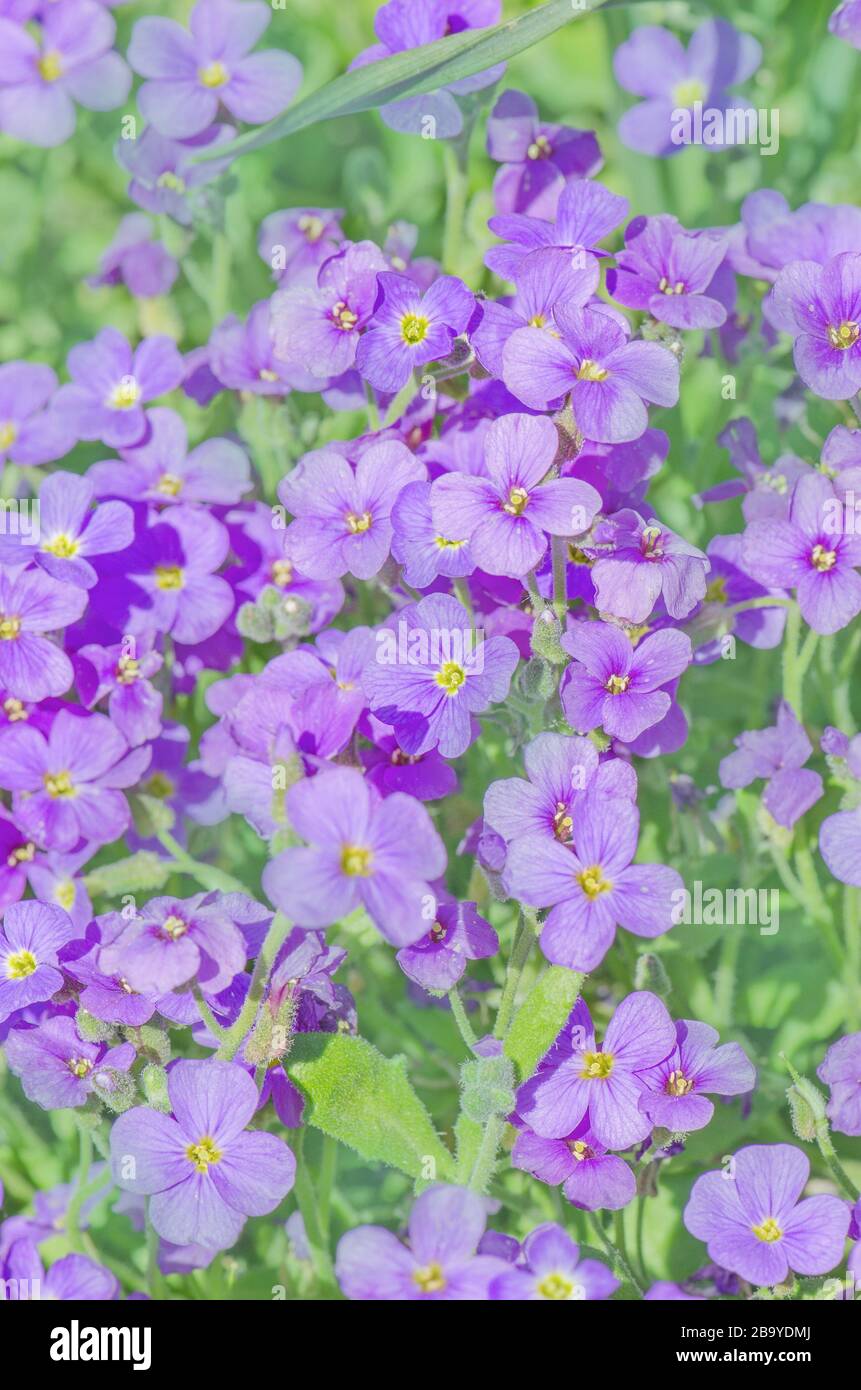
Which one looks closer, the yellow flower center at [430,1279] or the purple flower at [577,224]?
the yellow flower center at [430,1279]

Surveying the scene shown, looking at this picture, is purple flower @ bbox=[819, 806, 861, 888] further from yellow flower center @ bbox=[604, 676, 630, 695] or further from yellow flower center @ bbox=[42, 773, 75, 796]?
yellow flower center @ bbox=[42, 773, 75, 796]

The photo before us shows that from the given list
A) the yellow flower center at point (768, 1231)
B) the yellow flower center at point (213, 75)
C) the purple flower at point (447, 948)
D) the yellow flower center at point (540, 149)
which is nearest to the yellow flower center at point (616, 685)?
the purple flower at point (447, 948)

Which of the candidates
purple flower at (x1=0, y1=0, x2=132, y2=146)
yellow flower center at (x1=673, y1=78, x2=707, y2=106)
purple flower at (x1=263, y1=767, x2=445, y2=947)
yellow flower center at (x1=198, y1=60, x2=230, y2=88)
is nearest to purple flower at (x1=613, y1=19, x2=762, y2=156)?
yellow flower center at (x1=673, y1=78, x2=707, y2=106)

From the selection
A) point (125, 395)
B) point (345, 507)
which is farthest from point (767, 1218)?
point (125, 395)

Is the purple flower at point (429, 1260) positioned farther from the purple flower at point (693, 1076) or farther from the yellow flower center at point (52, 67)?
the yellow flower center at point (52, 67)

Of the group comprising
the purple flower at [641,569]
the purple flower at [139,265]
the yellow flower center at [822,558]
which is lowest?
the purple flower at [641,569]
